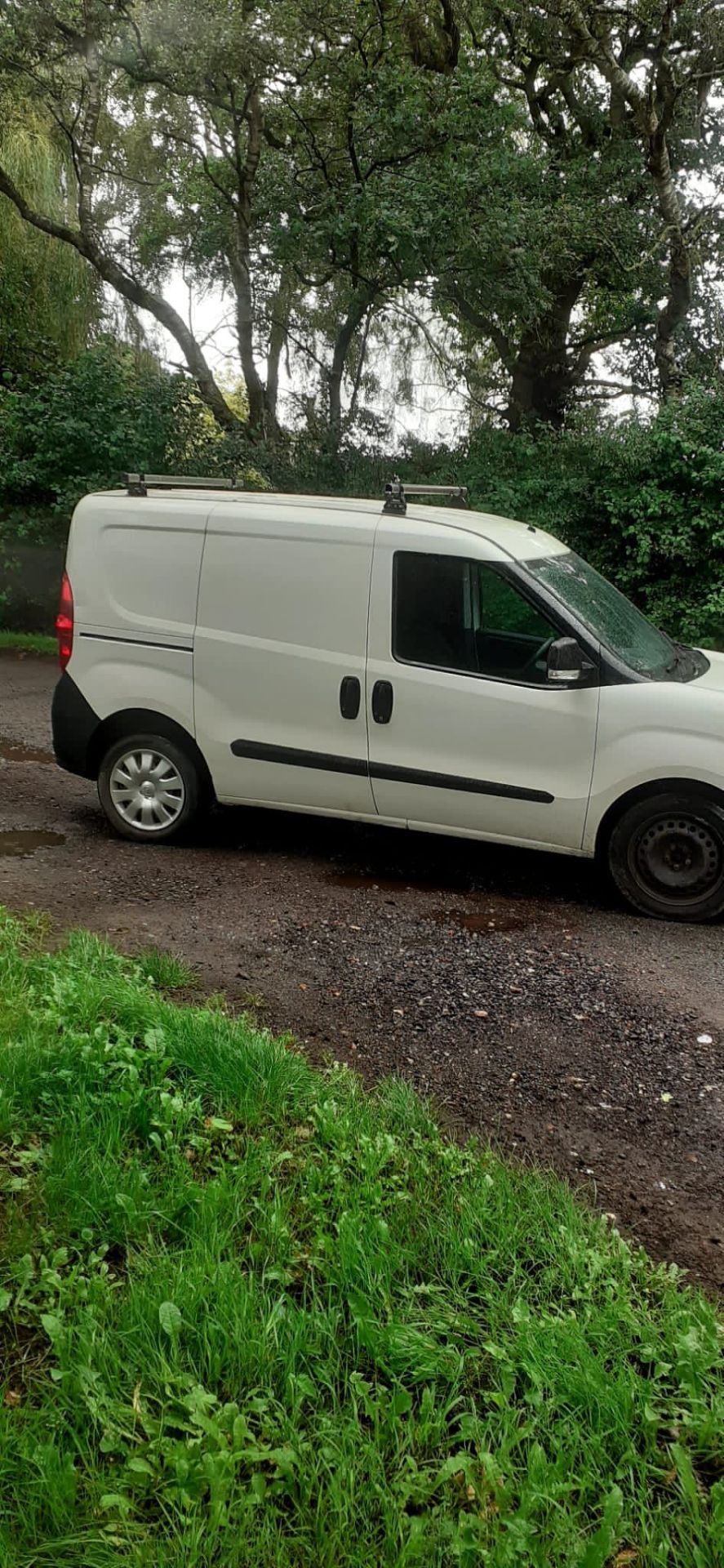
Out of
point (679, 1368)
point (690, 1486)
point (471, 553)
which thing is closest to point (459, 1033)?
point (679, 1368)

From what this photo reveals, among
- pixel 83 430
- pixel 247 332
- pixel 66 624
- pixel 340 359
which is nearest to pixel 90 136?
pixel 247 332

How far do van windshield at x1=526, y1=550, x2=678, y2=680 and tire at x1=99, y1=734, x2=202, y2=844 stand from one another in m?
2.32

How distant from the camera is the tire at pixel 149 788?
249 inches

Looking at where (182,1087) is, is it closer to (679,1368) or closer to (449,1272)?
(449,1272)

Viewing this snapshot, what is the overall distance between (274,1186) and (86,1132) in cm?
58

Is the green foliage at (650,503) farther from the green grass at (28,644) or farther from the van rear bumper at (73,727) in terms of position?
the van rear bumper at (73,727)

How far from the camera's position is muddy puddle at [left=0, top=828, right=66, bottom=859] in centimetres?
615

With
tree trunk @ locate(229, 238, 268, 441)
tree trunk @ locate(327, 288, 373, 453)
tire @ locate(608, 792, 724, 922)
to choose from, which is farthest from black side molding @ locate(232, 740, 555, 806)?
tree trunk @ locate(229, 238, 268, 441)

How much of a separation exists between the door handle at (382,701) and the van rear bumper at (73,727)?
1.75 metres

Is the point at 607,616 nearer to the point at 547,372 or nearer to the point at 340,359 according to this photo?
the point at 547,372

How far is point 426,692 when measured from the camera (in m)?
5.73

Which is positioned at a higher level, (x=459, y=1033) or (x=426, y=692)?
(x=426, y=692)

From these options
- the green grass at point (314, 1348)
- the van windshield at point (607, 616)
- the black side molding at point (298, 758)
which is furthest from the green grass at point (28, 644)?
the green grass at point (314, 1348)

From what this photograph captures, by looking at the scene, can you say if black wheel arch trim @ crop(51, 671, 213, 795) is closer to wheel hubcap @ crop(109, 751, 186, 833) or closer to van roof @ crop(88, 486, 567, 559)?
wheel hubcap @ crop(109, 751, 186, 833)
